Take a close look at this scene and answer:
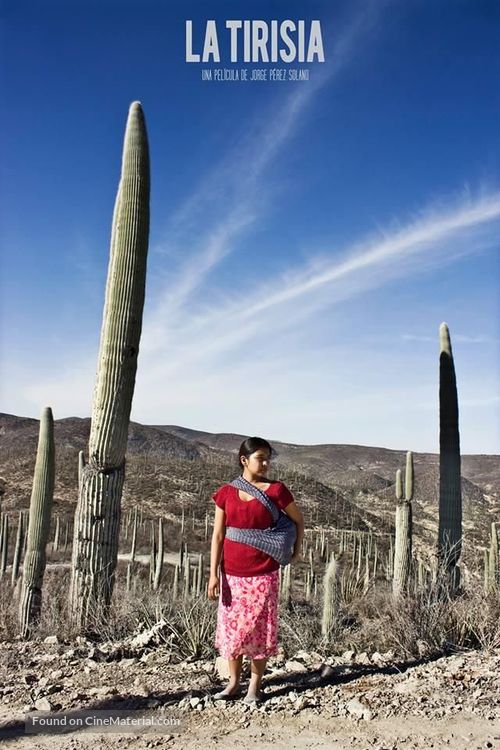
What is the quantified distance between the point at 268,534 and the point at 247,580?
307 millimetres

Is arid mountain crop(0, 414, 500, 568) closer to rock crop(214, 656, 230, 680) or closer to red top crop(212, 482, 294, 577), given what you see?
rock crop(214, 656, 230, 680)

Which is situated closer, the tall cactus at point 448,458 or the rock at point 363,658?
the rock at point 363,658

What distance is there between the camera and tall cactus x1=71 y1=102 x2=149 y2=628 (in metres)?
6.18

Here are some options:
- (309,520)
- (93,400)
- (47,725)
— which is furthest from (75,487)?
(47,725)

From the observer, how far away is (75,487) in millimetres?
39625

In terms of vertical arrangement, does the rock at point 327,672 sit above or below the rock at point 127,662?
above

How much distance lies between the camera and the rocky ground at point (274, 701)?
344 centimetres

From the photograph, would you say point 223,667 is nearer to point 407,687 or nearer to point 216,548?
point 216,548

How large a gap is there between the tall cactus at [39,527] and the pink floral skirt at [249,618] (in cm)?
447

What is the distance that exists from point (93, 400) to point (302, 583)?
19.4 m

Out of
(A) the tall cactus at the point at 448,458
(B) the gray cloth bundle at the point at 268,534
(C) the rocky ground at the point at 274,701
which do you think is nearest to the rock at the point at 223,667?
(C) the rocky ground at the point at 274,701

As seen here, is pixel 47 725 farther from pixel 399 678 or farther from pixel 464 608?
pixel 464 608

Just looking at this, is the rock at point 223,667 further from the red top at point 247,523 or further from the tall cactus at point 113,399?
the tall cactus at point 113,399

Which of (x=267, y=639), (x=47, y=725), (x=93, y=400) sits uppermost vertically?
(x=93, y=400)
